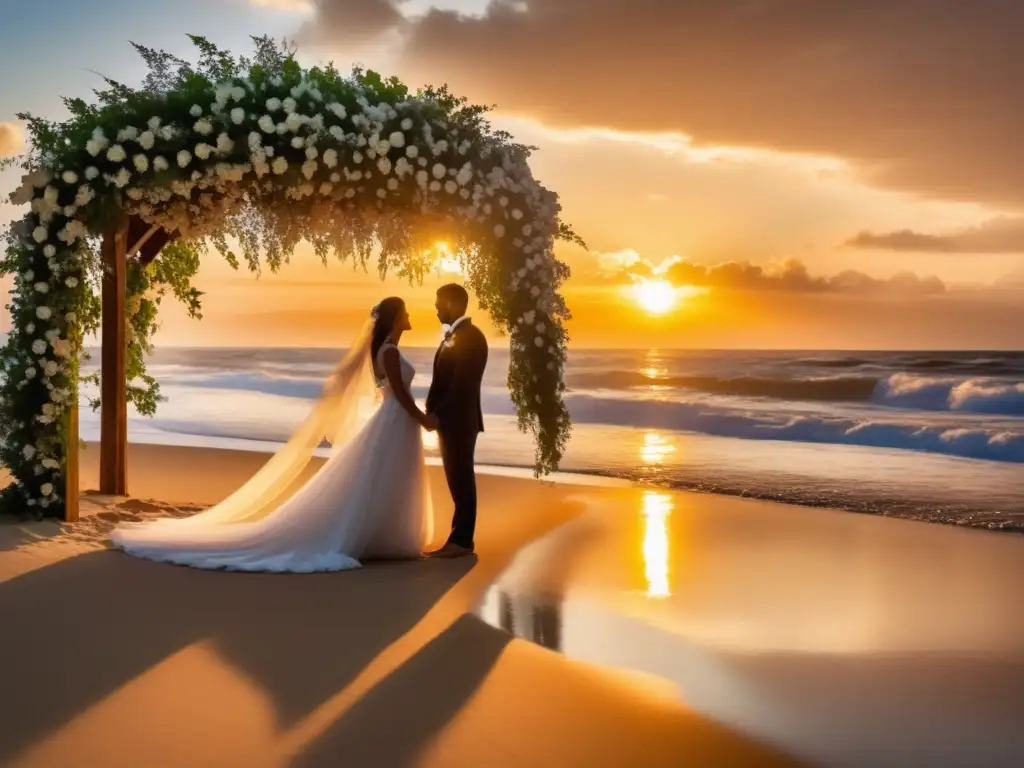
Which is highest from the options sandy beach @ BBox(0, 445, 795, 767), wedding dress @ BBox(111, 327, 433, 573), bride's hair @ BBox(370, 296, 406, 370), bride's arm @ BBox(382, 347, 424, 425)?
bride's hair @ BBox(370, 296, 406, 370)

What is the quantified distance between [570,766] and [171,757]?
5.08 feet

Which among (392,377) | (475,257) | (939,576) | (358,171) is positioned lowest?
(939,576)

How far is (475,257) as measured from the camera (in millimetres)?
8289

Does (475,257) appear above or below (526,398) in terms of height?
above

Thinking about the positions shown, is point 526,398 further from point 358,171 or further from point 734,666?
point 734,666

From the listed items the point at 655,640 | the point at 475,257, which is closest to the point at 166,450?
the point at 475,257

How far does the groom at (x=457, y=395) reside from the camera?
24.5 ft

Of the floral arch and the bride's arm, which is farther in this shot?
the floral arch

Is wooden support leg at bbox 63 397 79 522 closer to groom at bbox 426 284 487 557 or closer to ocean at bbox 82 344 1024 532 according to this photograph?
groom at bbox 426 284 487 557

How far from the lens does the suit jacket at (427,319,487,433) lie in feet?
24.5

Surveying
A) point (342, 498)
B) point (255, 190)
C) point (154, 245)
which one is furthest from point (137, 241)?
point (342, 498)

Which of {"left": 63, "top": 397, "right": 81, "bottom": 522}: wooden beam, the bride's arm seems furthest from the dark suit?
{"left": 63, "top": 397, "right": 81, "bottom": 522}: wooden beam

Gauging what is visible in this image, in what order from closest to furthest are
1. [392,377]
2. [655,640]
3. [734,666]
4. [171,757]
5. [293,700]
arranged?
[171,757] < [293,700] < [734,666] < [655,640] < [392,377]

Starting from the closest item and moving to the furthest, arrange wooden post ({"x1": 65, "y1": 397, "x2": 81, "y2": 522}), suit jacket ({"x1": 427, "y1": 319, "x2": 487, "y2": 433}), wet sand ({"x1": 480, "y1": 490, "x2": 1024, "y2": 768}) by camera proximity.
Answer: wet sand ({"x1": 480, "y1": 490, "x2": 1024, "y2": 768}) < suit jacket ({"x1": 427, "y1": 319, "x2": 487, "y2": 433}) < wooden post ({"x1": 65, "y1": 397, "x2": 81, "y2": 522})
